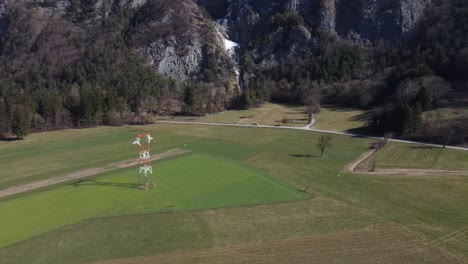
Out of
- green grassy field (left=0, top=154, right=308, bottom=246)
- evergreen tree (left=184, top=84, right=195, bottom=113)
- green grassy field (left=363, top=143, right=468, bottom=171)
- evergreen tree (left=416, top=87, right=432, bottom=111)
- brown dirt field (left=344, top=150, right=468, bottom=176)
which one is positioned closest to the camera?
green grassy field (left=0, top=154, right=308, bottom=246)

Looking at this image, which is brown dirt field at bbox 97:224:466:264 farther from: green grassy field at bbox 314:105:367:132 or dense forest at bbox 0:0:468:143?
green grassy field at bbox 314:105:367:132

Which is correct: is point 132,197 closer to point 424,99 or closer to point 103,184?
point 103,184

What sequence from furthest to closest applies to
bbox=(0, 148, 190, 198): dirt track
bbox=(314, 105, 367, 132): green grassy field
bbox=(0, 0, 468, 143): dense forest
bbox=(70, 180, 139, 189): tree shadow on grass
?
bbox=(314, 105, 367, 132): green grassy field < bbox=(0, 0, 468, 143): dense forest < bbox=(70, 180, 139, 189): tree shadow on grass < bbox=(0, 148, 190, 198): dirt track

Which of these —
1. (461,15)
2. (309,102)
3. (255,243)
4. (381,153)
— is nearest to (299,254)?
(255,243)

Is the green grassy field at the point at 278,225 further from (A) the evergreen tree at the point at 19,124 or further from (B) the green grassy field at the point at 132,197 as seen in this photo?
(A) the evergreen tree at the point at 19,124

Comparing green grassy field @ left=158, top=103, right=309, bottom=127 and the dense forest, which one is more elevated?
the dense forest

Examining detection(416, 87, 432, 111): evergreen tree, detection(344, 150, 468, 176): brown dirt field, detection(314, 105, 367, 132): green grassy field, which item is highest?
detection(416, 87, 432, 111): evergreen tree

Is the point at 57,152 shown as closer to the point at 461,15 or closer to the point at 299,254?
the point at 299,254

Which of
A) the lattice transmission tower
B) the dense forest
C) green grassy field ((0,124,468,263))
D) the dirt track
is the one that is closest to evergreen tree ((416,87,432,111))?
the dense forest
